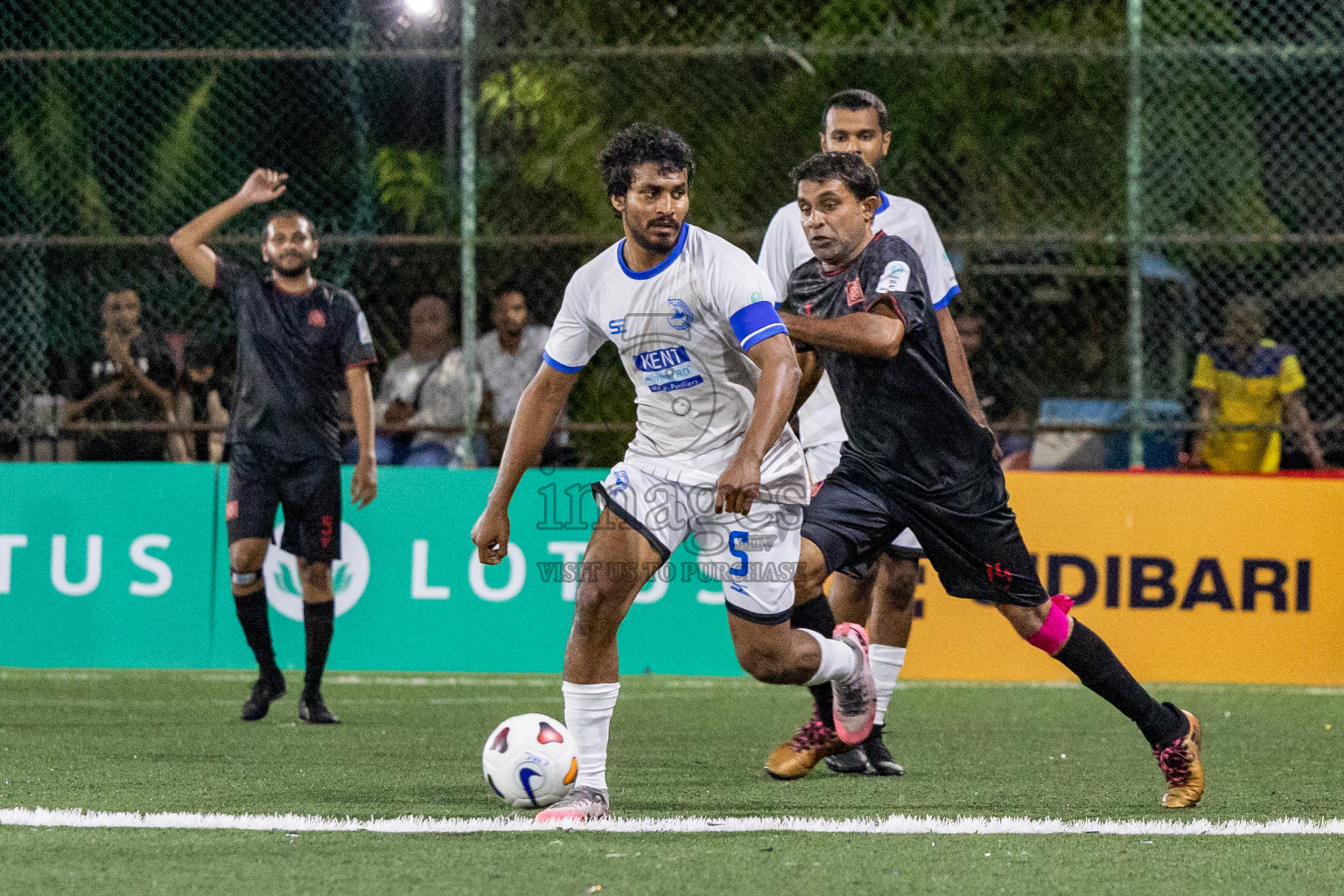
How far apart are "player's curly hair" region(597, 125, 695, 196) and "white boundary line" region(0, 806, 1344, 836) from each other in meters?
1.83

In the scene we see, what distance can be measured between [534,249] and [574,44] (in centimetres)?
122

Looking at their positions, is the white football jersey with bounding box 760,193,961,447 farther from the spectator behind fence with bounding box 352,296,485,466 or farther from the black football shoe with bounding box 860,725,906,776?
the spectator behind fence with bounding box 352,296,485,466

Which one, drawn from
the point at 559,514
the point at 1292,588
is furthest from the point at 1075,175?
the point at 559,514

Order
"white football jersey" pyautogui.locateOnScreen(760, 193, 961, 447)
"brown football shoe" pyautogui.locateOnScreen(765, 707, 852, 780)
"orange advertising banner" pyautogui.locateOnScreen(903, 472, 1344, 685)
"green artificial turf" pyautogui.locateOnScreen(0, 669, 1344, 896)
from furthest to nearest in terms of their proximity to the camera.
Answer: "orange advertising banner" pyautogui.locateOnScreen(903, 472, 1344, 685) < "white football jersey" pyautogui.locateOnScreen(760, 193, 961, 447) < "brown football shoe" pyautogui.locateOnScreen(765, 707, 852, 780) < "green artificial turf" pyautogui.locateOnScreen(0, 669, 1344, 896)

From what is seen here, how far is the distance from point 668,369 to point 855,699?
4.50ft

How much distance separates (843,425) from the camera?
6277 millimetres

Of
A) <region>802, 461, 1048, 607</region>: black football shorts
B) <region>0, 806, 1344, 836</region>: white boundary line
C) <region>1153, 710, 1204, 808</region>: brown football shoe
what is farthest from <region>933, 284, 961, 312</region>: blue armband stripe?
<region>0, 806, 1344, 836</region>: white boundary line

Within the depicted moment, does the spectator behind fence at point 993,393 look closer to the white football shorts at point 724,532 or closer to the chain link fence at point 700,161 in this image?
the chain link fence at point 700,161

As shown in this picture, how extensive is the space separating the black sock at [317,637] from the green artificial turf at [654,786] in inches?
9.1

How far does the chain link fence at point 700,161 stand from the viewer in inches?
396

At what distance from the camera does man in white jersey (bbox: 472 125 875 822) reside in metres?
4.92

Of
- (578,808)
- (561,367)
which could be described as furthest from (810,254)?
(578,808)

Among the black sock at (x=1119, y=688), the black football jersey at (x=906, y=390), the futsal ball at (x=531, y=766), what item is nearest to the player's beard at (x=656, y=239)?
the black football jersey at (x=906, y=390)

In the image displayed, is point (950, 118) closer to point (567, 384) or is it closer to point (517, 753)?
point (567, 384)
